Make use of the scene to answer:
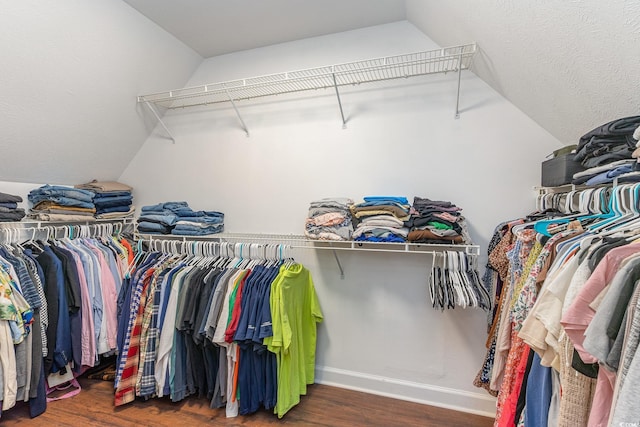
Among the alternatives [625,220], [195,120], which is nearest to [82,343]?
[195,120]

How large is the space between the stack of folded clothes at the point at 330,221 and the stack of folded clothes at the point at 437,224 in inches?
14.5

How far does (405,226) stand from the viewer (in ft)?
5.82

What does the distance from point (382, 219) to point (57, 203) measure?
236 centimetres

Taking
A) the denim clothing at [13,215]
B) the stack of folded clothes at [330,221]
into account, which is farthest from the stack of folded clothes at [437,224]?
the denim clothing at [13,215]

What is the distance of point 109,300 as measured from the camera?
85.2 inches

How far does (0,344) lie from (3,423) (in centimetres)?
57

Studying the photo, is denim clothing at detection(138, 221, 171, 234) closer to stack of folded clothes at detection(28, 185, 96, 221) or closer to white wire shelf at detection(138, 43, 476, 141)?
stack of folded clothes at detection(28, 185, 96, 221)

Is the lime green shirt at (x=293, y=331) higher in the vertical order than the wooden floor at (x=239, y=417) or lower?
higher

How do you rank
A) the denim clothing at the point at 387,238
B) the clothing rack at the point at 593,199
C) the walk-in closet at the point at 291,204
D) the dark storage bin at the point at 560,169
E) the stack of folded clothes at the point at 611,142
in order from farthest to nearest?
the denim clothing at the point at 387,238
the walk-in closet at the point at 291,204
the dark storage bin at the point at 560,169
the stack of folded clothes at the point at 611,142
the clothing rack at the point at 593,199

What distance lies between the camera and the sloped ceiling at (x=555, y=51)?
995 millimetres

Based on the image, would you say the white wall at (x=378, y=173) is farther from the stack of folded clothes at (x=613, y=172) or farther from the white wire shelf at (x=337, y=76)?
the stack of folded clothes at (x=613, y=172)

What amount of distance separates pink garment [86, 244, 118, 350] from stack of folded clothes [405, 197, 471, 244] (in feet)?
6.94

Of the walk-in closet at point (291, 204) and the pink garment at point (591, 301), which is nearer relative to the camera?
the pink garment at point (591, 301)

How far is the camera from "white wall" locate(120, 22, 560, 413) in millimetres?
1881
